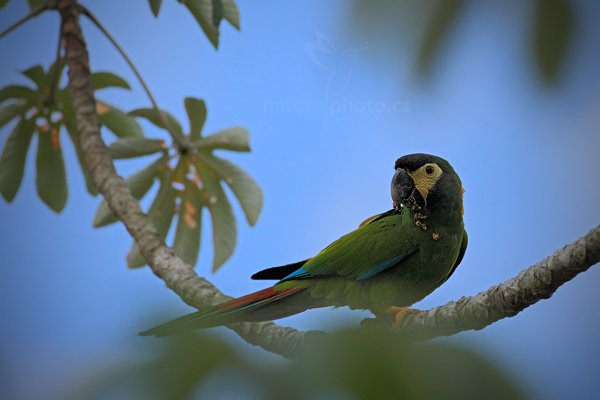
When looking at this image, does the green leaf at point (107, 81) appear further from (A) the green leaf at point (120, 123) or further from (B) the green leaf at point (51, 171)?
(B) the green leaf at point (51, 171)

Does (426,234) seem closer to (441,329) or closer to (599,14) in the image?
(441,329)

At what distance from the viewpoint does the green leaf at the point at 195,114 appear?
361 cm

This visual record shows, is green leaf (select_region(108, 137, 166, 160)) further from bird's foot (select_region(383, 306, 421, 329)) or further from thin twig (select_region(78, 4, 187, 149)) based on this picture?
bird's foot (select_region(383, 306, 421, 329))

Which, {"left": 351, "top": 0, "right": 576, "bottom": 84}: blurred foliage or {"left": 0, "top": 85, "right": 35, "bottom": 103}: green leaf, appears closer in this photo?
{"left": 351, "top": 0, "right": 576, "bottom": 84}: blurred foliage

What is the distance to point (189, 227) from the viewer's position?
11.8 ft

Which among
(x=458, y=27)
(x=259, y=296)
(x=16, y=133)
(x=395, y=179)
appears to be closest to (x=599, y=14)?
(x=458, y=27)

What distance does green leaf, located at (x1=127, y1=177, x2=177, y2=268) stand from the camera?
3553 mm

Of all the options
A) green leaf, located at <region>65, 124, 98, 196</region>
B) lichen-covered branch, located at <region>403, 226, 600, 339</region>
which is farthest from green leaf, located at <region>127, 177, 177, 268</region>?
lichen-covered branch, located at <region>403, 226, 600, 339</region>

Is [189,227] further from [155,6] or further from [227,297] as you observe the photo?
[227,297]

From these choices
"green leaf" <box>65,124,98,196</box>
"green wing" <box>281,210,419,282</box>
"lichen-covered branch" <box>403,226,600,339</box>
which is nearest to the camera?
"lichen-covered branch" <box>403,226,600,339</box>

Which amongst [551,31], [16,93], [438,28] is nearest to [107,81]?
[16,93]

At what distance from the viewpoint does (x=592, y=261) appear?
1519 millimetres

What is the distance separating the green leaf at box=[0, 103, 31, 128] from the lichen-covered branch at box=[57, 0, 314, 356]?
0.51 m

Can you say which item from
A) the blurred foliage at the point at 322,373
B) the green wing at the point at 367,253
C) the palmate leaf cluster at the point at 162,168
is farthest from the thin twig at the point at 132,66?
the blurred foliage at the point at 322,373
